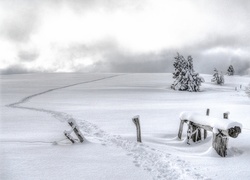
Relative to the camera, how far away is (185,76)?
5181 centimetres

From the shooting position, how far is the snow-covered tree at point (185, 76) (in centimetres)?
5144

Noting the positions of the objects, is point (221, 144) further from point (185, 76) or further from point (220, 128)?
point (185, 76)

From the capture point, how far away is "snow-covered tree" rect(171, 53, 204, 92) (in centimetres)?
5144

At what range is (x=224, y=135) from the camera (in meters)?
9.38

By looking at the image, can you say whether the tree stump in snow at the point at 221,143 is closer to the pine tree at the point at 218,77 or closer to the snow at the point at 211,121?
the snow at the point at 211,121

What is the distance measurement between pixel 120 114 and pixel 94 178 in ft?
48.4

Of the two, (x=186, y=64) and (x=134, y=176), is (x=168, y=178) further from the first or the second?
(x=186, y=64)

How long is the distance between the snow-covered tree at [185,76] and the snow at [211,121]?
39.3m

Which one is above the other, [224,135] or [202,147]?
[224,135]

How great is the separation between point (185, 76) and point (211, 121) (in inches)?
1682

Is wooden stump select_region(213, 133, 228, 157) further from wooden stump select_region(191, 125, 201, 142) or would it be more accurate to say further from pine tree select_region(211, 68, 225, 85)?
pine tree select_region(211, 68, 225, 85)

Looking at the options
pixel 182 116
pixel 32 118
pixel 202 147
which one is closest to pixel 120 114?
pixel 32 118

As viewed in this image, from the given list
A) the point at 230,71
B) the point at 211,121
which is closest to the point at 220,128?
the point at 211,121

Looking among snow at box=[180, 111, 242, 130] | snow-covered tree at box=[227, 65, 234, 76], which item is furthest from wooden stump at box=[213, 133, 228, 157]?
snow-covered tree at box=[227, 65, 234, 76]
